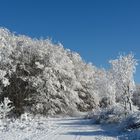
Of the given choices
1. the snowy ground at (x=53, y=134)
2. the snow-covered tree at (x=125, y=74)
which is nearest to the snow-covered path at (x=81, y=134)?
the snowy ground at (x=53, y=134)

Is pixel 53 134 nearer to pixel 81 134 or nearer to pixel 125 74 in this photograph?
pixel 81 134

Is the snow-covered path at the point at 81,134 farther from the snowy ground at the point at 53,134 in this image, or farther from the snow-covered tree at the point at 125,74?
the snow-covered tree at the point at 125,74

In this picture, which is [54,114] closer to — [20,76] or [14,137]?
[20,76]

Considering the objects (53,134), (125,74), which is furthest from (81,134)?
(125,74)

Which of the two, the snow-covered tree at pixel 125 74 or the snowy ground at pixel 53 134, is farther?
the snow-covered tree at pixel 125 74

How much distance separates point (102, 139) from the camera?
1903 centimetres

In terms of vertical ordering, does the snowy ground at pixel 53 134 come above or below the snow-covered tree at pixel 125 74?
below

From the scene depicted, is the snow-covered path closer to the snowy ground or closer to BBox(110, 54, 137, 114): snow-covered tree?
the snowy ground

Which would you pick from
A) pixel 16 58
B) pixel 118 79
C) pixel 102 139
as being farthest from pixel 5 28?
pixel 102 139

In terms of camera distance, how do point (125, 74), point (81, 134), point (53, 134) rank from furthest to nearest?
point (125, 74)
point (81, 134)
point (53, 134)

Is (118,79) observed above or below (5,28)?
below

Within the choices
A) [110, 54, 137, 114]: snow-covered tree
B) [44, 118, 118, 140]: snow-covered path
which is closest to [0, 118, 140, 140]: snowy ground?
[44, 118, 118, 140]: snow-covered path

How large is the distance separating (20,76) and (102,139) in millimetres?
31506

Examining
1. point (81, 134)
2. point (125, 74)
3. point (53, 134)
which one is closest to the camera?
point (53, 134)
